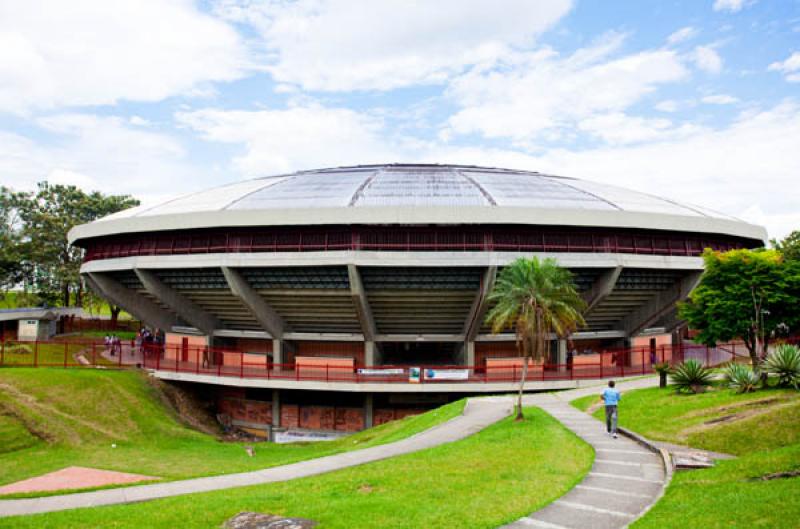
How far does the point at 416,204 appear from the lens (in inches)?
1164

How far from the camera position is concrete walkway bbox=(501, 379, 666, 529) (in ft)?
33.0

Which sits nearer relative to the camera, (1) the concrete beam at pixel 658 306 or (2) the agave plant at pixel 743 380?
(2) the agave plant at pixel 743 380

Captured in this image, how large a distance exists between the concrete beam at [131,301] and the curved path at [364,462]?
23.9 metres

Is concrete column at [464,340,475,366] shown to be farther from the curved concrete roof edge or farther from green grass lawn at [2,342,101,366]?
green grass lawn at [2,342,101,366]

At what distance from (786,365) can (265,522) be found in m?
16.4

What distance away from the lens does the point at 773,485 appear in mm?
9914

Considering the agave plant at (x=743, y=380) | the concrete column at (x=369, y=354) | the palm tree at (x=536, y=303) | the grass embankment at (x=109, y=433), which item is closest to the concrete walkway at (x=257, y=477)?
the grass embankment at (x=109, y=433)

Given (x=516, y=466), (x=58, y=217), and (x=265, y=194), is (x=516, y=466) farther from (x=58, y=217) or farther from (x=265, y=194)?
(x=58, y=217)

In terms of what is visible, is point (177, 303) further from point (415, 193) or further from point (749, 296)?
point (749, 296)

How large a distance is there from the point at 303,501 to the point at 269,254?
1834 centimetres

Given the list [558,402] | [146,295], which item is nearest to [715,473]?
[558,402]

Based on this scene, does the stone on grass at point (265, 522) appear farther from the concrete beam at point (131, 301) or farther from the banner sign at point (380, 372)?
the concrete beam at point (131, 301)

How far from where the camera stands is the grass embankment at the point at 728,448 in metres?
9.03

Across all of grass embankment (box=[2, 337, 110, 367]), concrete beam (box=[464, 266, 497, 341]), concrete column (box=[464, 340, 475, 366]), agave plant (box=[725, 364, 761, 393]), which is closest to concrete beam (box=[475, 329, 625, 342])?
concrete column (box=[464, 340, 475, 366])
